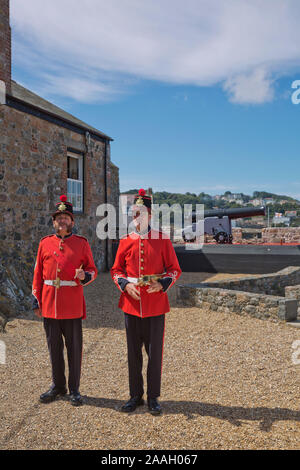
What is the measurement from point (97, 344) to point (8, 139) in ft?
16.0

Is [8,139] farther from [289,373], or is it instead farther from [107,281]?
[289,373]

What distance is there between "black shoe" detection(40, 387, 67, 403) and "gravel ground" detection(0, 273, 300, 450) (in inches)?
2.8

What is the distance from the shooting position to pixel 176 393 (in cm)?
392

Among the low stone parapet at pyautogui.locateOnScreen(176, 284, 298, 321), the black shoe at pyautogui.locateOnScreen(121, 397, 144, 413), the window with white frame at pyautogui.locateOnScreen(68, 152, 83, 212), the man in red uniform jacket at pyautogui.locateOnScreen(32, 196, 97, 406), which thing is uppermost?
the window with white frame at pyautogui.locateOnScreen(68, 152, 83, 212)

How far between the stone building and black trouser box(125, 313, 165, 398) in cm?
403

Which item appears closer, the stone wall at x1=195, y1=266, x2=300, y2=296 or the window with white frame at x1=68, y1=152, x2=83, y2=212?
the stone wall at x1=195, y1=266, x2=300, y2=296

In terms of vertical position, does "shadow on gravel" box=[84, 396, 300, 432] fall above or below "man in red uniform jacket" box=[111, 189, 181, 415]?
below

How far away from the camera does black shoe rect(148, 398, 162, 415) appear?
3379mm

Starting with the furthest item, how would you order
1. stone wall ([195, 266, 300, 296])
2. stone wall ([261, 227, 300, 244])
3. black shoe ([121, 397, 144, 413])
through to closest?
stone wall ([261, 227, 300, 244]) → stone wall ([195, 266, 300, 296]) → black shoe ([121, 397, 144, 413])

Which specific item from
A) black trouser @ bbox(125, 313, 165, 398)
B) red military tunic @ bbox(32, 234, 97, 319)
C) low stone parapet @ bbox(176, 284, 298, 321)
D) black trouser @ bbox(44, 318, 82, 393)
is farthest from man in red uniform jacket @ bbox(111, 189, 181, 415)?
low stone parapet @ bbox(176, 284, 298, 321)

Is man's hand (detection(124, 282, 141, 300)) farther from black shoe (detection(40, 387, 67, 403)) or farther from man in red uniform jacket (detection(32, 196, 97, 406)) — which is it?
black shoe (detection(40, 387, 67, 403))

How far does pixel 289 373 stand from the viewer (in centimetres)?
450

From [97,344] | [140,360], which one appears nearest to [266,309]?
[97,344]

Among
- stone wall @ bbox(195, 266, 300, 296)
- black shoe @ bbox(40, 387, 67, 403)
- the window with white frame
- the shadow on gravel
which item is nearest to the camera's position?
the shadow on gravel
